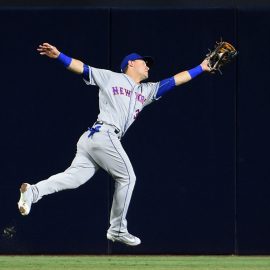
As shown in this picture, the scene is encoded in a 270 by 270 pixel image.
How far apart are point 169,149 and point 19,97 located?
1.80 m

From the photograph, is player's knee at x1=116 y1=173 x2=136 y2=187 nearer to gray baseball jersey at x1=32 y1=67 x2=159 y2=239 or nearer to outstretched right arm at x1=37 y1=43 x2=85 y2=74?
gray baseball jersey at x1=32 y1=67 x2=159 y2=239

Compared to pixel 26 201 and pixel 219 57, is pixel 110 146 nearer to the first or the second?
pixel 26 201

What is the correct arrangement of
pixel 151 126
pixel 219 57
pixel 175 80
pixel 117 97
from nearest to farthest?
1. pixel 117 97
2. pixel 175 80
3. pixel 219 57
4. pixel 151 126

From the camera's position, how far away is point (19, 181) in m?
14.8

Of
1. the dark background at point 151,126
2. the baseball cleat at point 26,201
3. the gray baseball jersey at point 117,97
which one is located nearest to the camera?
the baseball cleat at point 26,201

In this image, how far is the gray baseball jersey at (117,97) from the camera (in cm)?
1201

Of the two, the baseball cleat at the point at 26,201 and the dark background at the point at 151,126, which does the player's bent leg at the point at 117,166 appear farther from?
the dark background at the point at 151,126

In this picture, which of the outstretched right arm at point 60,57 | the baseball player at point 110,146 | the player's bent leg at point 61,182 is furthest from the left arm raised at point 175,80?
the player's bent leg at point 61,182

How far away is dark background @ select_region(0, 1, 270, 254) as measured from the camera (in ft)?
48.4

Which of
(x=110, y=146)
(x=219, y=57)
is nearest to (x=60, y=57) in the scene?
(x=110, y=146)
